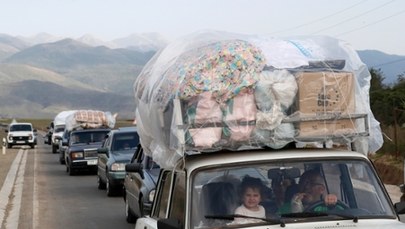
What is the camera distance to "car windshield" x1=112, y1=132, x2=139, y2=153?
807 inches

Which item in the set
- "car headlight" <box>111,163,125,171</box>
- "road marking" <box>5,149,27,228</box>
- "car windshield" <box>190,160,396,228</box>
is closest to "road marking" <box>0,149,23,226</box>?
"road marking" <box>5,149,27,228</box>

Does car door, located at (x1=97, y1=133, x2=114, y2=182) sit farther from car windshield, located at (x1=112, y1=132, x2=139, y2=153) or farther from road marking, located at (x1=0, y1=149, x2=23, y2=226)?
road marking, located at (x1=0, y1=149, x2=23, y2=226)

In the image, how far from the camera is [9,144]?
58750 millimetres

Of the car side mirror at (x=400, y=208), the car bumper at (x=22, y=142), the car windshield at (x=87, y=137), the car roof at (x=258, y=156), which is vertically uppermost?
the car roof at (x=258, y=156)

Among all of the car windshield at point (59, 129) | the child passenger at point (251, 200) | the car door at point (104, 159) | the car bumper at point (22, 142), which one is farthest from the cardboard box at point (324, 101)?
the car bumper at point (22, 142)

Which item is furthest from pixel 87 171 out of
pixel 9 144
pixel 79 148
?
pixel 9 144

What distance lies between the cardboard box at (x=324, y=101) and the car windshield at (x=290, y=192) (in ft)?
0.94

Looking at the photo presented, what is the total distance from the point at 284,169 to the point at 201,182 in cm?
64

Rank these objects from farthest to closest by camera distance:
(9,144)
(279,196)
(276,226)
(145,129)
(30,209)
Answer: (9,144)
(30,209)
(145,129)
(279,196)
(276,226)

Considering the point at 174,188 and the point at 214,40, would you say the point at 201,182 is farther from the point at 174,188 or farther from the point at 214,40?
the point at 214,40

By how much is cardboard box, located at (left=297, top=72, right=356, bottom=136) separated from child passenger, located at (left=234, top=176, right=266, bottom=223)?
545 millimetres

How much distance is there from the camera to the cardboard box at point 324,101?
21.8 ft

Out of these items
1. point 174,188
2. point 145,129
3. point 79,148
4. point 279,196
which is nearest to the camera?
point 279,196

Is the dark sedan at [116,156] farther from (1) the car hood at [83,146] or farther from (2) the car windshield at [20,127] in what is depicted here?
(2) the car windshield at [20,127]
